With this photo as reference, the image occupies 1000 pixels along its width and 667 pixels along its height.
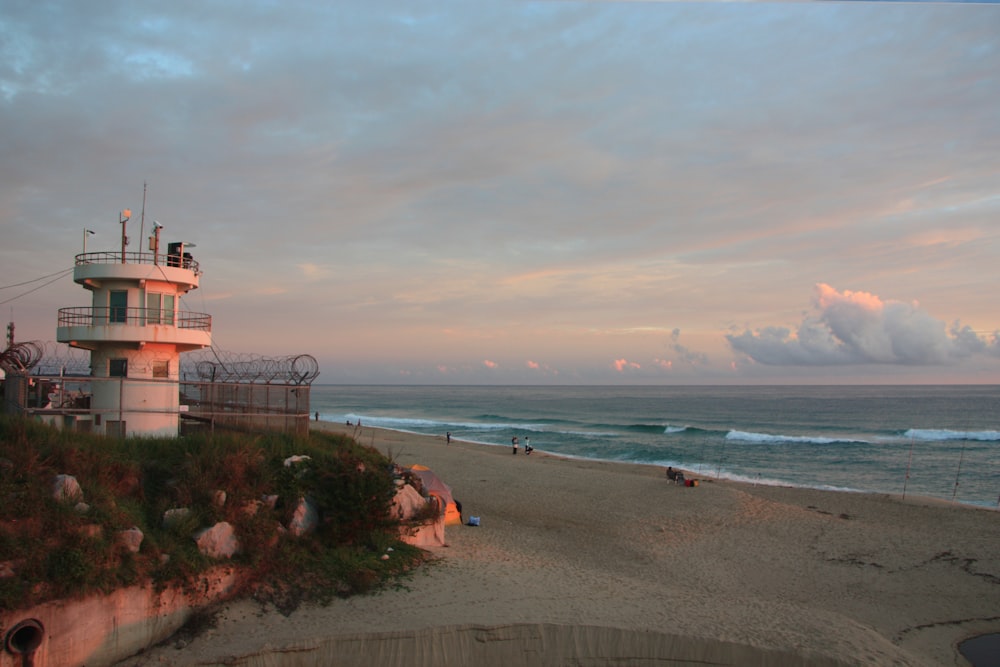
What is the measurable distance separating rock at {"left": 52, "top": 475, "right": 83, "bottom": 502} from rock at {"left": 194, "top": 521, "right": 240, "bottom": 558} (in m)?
1.78

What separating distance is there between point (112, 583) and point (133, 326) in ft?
26.4

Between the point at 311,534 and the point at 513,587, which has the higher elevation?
the point at 311,534

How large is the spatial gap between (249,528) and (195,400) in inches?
424

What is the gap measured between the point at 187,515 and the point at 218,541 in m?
0.64

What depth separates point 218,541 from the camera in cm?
1007

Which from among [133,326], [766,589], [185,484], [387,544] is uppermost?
[133,326]

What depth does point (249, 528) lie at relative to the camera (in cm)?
1049

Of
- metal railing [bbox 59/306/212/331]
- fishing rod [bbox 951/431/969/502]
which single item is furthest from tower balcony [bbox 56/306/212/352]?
fishing rod [bbox 951/431/969/502]

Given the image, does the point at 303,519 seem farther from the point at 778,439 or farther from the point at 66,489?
the point at 778,439

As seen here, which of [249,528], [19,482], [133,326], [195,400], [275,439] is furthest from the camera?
[195,400]

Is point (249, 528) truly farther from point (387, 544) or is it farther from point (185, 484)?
point (387, 544)

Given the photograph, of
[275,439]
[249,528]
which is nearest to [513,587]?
[249,528]

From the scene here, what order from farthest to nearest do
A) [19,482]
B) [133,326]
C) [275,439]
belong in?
[133,326]
[275,439]
[19,482]

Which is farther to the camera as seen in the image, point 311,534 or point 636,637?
point 311,534
